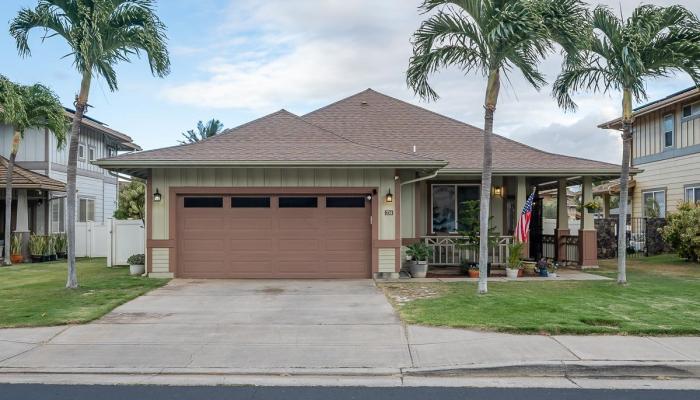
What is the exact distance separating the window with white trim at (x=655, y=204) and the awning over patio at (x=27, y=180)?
74.6 ft

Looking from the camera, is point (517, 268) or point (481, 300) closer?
point (481, 300)

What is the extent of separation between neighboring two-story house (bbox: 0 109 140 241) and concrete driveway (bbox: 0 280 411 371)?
38.8 ft

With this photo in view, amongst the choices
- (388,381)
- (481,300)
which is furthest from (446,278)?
(388,381)

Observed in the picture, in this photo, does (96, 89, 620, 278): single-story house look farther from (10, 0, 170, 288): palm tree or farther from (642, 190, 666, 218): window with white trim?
(642, 190, 666, 218): window with white trim

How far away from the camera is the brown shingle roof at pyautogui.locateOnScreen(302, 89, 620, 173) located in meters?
16.2

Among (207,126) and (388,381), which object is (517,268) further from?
(207,126)

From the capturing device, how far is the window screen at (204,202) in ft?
49.0

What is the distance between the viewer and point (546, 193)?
2248 centimetres

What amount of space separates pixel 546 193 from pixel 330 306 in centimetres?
1418

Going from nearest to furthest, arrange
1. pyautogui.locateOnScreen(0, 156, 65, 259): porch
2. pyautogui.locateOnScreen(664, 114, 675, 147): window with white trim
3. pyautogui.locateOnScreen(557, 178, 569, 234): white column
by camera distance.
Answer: pyautogui.locateOnScreen(557, 178, 569, 234): white column, pyautogui.locateOnScreen(0, 156, 65, 259): porch, pyautogui.locateOnScreen(664, 114, 675, 147): window with white trim

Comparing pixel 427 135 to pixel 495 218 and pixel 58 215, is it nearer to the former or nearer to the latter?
pixel 495 218

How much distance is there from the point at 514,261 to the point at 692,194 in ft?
34.8

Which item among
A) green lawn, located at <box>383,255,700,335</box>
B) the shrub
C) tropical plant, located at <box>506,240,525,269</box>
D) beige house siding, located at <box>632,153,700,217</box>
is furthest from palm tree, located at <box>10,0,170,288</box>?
beige house siding, located at <box>632,153,700,217</box>

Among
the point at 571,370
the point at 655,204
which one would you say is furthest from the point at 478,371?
the point at 655,204
